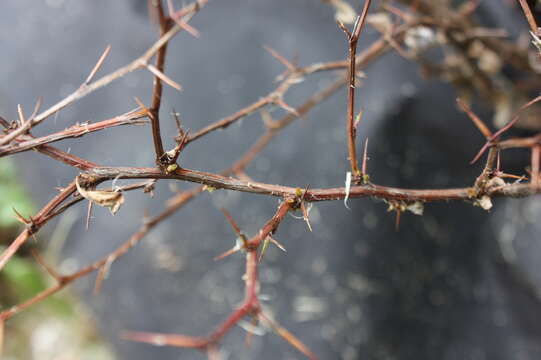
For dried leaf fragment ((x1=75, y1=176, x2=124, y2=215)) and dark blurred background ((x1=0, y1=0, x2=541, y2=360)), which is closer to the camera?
dried leaf fragment ((x1=75, y1=176, x2=124, y2=215))

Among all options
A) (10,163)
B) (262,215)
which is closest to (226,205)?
(262,215)

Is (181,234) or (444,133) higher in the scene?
(444,133)

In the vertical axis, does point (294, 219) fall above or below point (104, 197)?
above

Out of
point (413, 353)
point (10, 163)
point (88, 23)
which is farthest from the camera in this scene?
point (10, 163)

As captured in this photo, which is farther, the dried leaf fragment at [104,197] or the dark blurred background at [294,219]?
the dark blurred background at [294,219]

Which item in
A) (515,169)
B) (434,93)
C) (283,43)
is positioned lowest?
(515,169)

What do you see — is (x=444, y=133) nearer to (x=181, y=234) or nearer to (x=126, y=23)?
(x=181, y=234)

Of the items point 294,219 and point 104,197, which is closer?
point 104,197

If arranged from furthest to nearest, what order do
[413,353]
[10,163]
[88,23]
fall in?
[10,163] < [88,23] < [413,353]
